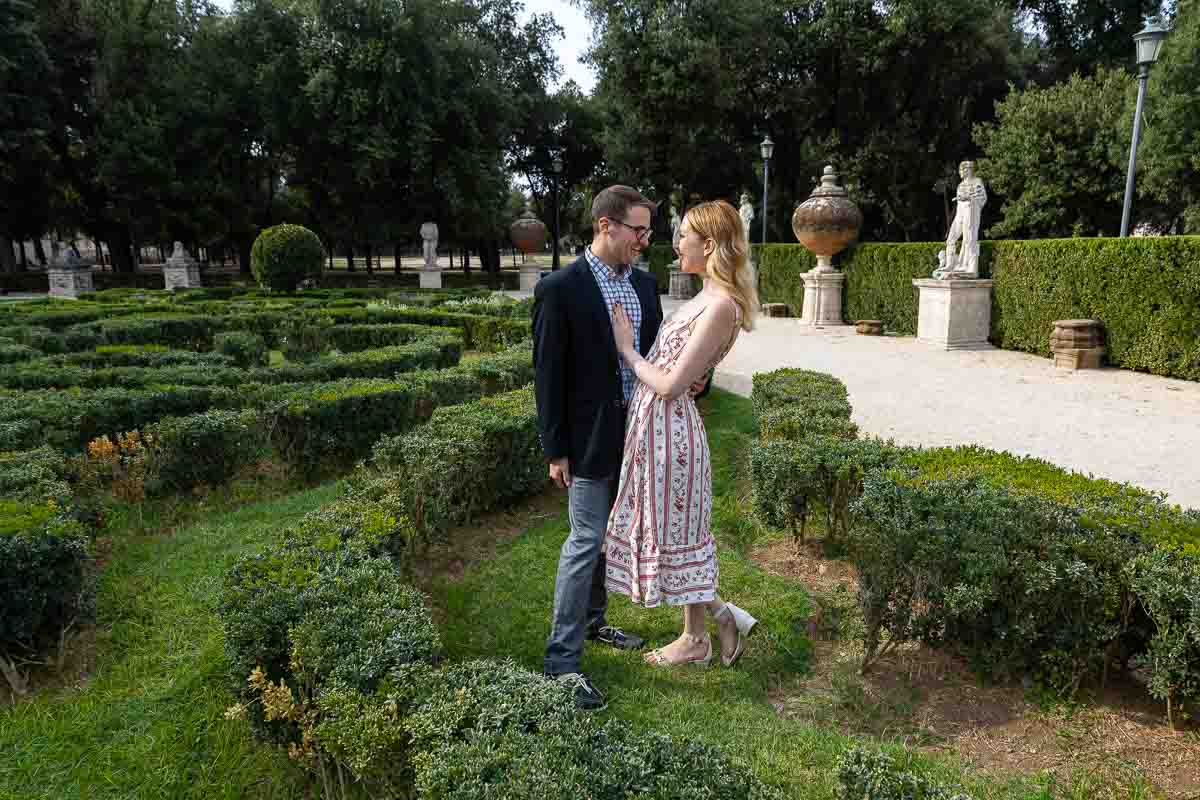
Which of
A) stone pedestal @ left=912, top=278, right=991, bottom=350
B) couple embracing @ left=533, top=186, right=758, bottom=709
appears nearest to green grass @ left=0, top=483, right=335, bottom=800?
couple embracing @ left=533, top=186, right=758, bottom=709

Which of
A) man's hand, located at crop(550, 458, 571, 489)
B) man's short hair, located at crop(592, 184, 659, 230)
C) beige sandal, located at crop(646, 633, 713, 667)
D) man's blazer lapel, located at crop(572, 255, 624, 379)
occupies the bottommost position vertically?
beige sandal, located at crop(646, 633, 713, 667)

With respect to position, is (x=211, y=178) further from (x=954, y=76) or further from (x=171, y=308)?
(x=954, y=76)

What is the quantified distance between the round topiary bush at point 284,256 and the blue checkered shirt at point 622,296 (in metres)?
17.4

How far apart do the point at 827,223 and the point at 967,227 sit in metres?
4.27

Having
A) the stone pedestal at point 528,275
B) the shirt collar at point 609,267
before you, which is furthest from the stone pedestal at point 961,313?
the stone pedestal at point 528,275

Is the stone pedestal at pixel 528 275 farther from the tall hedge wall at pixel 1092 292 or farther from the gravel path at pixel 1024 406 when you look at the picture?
the gravel path at pixel 1024 406

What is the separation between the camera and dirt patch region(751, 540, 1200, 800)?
254 centimetres

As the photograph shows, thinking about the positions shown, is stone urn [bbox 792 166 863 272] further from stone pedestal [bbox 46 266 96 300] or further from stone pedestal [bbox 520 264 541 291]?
stone pedestal [bbox 46 266 96 300]

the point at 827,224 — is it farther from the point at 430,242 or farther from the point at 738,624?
the point at 738,624

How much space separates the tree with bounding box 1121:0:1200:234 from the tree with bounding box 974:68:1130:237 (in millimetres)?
1018

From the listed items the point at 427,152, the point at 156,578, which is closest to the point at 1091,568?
the point at 156,578

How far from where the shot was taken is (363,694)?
2143mm

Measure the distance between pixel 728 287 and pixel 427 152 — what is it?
26.3 m

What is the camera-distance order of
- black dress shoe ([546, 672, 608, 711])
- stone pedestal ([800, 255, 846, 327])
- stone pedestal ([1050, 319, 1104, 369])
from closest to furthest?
black dress shoe ([546, 672, 608, 711]), stone pedestal ([1050, 319, 1104, 369]), stone pedestal ([800, 255, 846, 327])
